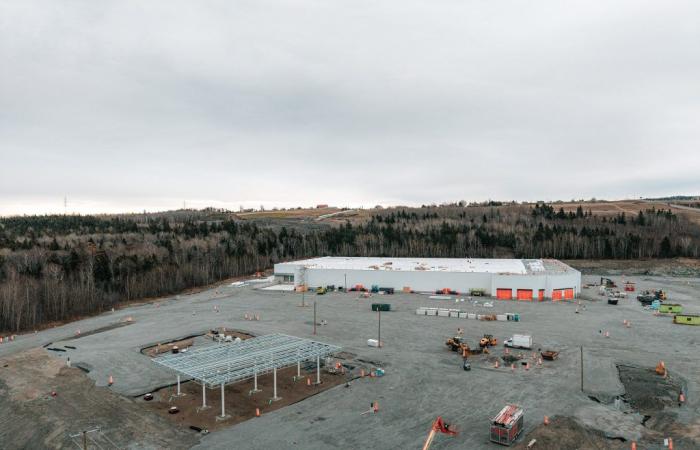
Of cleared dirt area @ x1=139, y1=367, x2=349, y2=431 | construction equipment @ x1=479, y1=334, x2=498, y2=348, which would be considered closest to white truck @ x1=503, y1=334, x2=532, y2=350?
construction equipment @ x1=479, y1=334, x2=498, y2=348

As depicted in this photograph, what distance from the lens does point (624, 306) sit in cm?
6266

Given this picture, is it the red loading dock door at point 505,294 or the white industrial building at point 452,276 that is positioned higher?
the white industrial building at point 452,276

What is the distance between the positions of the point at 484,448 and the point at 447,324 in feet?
97.3

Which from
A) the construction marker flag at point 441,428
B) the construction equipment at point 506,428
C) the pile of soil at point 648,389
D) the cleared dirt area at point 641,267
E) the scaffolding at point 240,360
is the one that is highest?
the scaffolding at point 240,360

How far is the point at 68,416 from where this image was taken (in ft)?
92.6

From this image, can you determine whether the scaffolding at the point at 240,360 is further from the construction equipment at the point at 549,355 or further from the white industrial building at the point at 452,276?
the white industrial building at the point at 452,276

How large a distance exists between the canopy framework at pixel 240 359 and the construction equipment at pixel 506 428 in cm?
1336

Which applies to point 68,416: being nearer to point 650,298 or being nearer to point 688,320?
point 688,320

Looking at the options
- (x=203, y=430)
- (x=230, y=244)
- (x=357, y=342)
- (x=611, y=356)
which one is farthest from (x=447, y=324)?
(x=230, y=244)

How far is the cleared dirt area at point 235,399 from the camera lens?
90.1 feet

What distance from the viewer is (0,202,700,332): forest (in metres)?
68.2

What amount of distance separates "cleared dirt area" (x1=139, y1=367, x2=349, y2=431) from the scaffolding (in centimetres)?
57

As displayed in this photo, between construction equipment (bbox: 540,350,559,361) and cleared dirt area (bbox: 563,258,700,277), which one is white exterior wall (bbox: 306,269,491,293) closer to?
construction equipment (bbox: 540,350,559,361)

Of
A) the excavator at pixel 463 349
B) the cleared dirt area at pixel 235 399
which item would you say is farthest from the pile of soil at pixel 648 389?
the cleared dirt area at pixel 235 399
